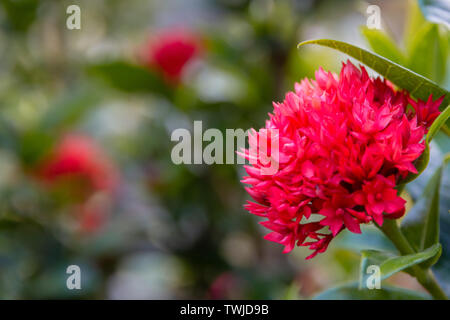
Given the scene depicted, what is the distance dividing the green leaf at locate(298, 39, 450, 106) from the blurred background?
64cm

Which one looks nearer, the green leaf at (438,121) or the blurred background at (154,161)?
the green leaf at (438,121)

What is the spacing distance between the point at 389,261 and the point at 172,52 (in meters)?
1.10

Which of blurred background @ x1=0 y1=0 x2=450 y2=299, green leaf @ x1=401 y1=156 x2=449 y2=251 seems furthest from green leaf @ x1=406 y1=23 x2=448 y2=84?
blurred background @ x1=0 y1=0 x2=450 y2=299

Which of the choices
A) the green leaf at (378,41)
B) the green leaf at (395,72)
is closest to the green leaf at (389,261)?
the green leaf at (395,72)

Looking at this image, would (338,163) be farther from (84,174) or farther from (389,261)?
(84,174)

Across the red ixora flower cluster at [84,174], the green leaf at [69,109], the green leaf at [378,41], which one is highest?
the green leaf at [69,109]

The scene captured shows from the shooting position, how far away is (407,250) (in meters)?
0.46

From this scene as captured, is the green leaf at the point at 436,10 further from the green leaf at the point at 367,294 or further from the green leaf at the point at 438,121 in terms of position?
the green leaf at the point at 367,294

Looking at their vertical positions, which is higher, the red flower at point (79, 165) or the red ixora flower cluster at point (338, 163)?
the red flower at point (79, 165)

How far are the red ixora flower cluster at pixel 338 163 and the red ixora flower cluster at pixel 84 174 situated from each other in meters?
0.96

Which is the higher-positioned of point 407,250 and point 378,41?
point 378,41

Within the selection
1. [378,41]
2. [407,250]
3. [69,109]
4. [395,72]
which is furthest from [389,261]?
[69,109]

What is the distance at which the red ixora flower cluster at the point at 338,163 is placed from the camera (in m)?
0.38

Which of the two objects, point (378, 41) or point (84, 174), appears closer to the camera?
point (378, 41)
